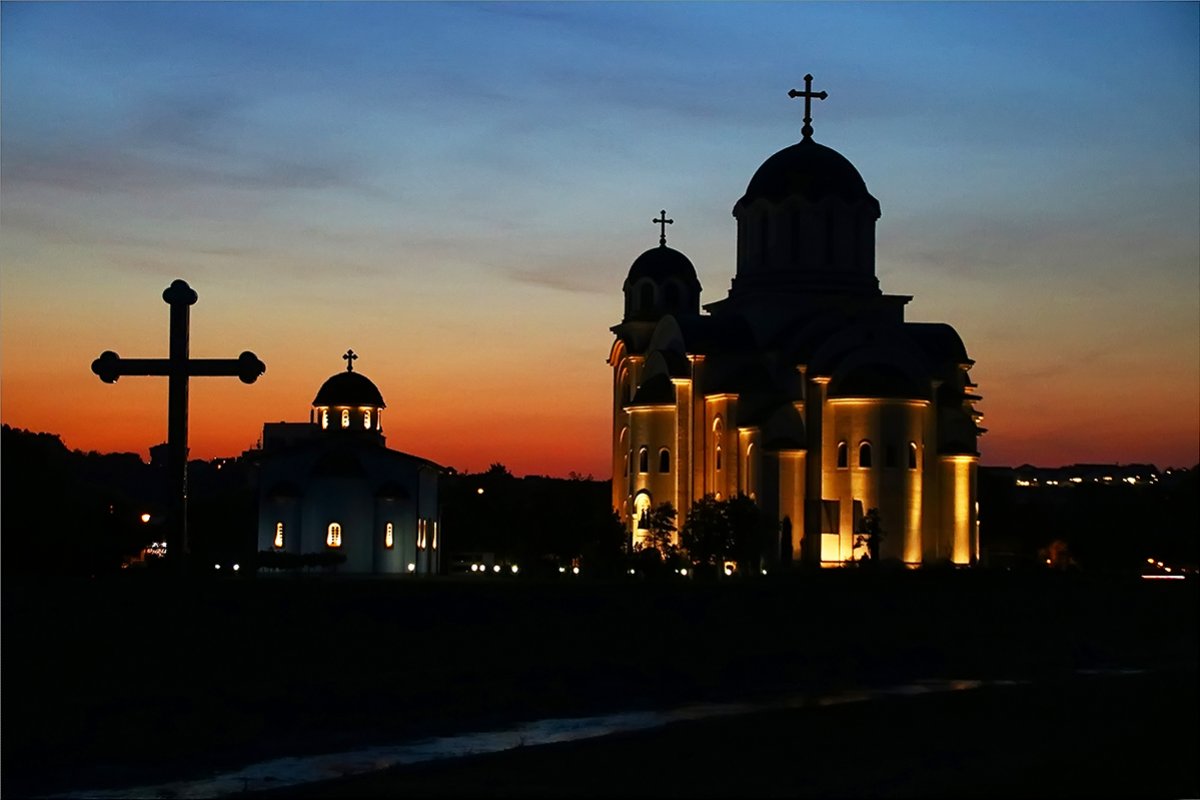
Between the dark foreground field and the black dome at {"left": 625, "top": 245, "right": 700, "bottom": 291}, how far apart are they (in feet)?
126

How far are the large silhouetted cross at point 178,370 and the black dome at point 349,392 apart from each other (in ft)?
205

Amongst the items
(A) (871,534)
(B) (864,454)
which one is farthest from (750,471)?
(A) (871,534)

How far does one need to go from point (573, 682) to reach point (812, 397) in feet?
123

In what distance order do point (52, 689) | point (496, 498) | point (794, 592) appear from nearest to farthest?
point (52, 689) < point (794, 592) < point (496, 498)

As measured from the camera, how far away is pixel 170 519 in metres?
20.9

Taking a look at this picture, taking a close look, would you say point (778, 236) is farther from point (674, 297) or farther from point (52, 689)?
point (52, 689)

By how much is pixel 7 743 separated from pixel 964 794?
9980mm

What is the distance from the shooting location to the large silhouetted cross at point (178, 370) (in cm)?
2016

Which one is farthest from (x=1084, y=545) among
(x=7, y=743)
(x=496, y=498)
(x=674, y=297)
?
(x=7, y=743)

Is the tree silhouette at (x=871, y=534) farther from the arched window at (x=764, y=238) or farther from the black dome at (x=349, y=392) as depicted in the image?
the black dome at (x=349, y=392)

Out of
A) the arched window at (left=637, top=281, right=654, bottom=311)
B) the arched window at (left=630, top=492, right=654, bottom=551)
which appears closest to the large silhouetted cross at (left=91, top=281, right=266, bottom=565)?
the arched window at (left=630, top=492, right=654, bottom=551)

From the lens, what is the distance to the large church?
63000 mm

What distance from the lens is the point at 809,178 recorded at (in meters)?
66.9

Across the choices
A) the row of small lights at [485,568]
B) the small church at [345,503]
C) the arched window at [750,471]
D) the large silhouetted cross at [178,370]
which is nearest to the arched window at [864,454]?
the arched window at [750,471]
